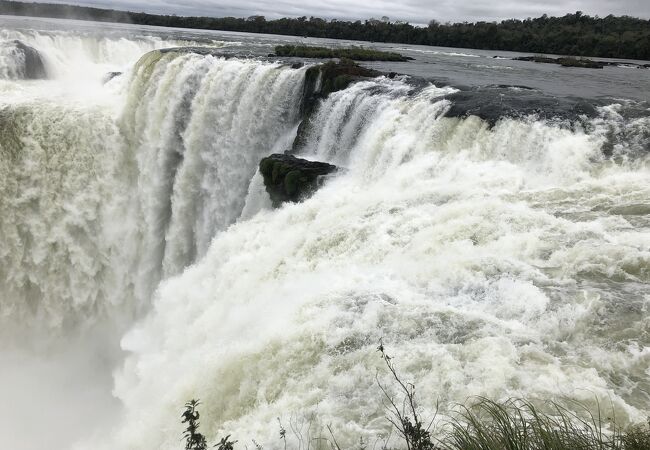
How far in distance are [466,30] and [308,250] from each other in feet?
136

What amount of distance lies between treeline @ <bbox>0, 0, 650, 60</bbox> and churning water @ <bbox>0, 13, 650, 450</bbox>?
54.7 feet

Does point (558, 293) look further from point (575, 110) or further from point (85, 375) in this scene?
point (85, 375)

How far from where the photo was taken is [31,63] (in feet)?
74.6

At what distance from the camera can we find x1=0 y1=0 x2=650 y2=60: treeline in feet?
113

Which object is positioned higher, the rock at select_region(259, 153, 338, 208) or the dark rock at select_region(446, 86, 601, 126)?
the dark rock at select_region(446, 86, 601, 126)

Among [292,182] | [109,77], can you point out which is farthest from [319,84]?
[109,77]

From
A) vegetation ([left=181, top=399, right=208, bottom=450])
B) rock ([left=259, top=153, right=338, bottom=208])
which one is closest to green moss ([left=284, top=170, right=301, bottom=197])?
rock ([left=259, top=153, right=338, bottom=208])

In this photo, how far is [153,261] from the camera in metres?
14.9

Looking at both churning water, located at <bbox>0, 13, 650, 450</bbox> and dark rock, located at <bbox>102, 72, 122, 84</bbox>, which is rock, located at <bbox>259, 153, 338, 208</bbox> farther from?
dark rock, located at <bbox>102, 72, 122, 84</bbox>

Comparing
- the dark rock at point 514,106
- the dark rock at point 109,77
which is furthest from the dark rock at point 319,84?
the dark rock at point 109,77

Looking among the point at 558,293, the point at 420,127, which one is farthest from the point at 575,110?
the point at 558,293

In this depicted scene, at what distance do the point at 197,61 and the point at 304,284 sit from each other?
37.4 feet

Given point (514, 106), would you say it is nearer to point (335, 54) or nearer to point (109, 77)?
point (335, 54)

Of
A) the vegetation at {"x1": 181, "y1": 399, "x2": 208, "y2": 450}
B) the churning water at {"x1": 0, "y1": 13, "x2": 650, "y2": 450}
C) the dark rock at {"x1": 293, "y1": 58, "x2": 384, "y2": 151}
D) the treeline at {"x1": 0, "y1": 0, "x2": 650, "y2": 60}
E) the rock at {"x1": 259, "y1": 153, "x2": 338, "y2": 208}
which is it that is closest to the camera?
the vegetation at {"x1": 181, "y1": 399, "x2": 208, "y2": 450}
